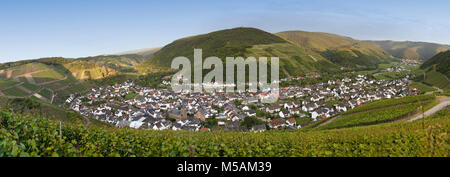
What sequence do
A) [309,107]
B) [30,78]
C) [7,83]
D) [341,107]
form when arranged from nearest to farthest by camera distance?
[341,107] < [309,107] < [7,83] < [30,78]

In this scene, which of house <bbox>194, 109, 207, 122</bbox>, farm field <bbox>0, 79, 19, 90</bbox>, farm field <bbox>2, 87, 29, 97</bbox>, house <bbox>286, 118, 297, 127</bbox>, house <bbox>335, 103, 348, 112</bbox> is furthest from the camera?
farm field <bbox>0, 79, 19, 90</bbox>

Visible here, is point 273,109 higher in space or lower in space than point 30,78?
lower

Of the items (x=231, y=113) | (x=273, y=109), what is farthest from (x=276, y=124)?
(x=273, y=109)

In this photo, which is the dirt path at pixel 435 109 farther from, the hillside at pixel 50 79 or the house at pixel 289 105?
the hillside at pixel 50 79

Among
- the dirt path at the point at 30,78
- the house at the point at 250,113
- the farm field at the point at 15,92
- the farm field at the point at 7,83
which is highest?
the dirt path at the point at 30,78

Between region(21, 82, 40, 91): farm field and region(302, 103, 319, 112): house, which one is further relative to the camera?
region(21, 82, 40, 91): farm field

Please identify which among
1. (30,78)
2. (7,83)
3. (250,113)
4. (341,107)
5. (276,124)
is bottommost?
(276,124)

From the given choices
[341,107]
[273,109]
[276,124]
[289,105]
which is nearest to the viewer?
[276,124]

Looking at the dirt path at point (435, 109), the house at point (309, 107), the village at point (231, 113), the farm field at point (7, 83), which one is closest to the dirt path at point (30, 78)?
the farm field at point (7, 83)

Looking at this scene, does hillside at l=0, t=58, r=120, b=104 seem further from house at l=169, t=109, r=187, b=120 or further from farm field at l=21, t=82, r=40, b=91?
house at l=169, t=109, r=187, b=120

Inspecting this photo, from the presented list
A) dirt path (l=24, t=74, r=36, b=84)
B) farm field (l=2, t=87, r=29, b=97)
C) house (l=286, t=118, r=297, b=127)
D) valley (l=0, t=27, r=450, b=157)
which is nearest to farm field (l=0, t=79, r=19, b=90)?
valley (l=0, t=27, r=450, b=157)

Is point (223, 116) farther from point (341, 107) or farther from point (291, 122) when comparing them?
point (341, 107)
